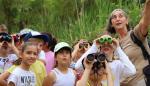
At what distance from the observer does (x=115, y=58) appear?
4.86 m

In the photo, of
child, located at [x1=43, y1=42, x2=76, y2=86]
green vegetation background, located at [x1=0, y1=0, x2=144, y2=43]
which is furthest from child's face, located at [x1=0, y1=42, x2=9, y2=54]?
green vegetation background, located at [x1=0, y1=0, x2=144, y2=43]

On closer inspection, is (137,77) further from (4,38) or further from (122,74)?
(4,38)

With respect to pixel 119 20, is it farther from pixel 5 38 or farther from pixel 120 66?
pixel 5 38

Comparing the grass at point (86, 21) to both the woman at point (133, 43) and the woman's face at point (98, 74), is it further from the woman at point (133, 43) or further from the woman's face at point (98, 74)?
the woman's face at point (98, 74)

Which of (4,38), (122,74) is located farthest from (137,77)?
(4,38)

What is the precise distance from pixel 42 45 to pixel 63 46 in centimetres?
75

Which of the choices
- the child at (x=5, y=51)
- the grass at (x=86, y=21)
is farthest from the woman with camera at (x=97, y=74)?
the grass at (x=86, y=21)

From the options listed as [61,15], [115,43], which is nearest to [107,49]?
[115,43]

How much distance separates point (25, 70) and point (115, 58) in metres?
0.96

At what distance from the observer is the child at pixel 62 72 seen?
481cm

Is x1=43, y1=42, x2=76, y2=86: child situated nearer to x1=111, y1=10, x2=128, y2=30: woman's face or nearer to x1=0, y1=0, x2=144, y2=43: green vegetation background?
x1=111, y1=10, x2=128, y2=30: woman's face

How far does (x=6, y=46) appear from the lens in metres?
5.53

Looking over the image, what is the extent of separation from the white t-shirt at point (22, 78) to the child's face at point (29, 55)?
11 cm

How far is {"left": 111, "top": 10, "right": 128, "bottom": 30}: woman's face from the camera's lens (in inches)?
199
